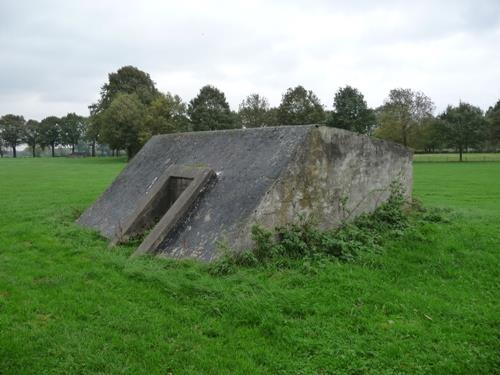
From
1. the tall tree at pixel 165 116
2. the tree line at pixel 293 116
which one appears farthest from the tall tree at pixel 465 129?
the tall tree at pixel 165 116

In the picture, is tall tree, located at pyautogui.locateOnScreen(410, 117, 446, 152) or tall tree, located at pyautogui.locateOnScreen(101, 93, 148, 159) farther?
tall tree, located at pyautogui.locateOnScreen(410, 117, 446, 152)

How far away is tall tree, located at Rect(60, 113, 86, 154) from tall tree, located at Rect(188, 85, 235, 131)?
168 ft

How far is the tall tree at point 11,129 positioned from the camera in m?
92.4

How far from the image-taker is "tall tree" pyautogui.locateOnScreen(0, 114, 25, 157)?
92438mm

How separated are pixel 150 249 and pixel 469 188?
58.2ft

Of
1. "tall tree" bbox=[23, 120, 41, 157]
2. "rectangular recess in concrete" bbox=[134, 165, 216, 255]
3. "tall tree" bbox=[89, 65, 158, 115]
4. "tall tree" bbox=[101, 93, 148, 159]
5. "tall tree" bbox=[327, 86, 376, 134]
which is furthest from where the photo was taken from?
"tall tree" bbox=[23, 120, 41, 157]

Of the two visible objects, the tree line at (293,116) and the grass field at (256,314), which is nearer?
the grass field at (256,314)

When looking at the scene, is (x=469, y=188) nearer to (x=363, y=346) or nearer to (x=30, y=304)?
(x=363, y=346)

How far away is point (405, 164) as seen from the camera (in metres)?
9.02

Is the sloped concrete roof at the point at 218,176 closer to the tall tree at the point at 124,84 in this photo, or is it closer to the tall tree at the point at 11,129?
the tall tree at the point at 124,84

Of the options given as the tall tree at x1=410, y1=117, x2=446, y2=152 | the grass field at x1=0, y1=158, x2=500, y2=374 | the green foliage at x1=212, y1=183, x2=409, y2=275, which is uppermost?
the tall tree at x1=410, y1=117, x2=446, y2=152

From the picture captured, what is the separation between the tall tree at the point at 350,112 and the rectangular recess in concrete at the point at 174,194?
152 ft

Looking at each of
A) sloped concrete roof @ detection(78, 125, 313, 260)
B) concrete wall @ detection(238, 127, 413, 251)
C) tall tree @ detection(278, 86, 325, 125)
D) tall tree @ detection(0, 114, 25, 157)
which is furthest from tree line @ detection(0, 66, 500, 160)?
tall tree @ detection(0, 114, 25, 157)

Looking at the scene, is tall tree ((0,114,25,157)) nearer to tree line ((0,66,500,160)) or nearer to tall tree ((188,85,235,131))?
tree line ((0,66,500,160))
